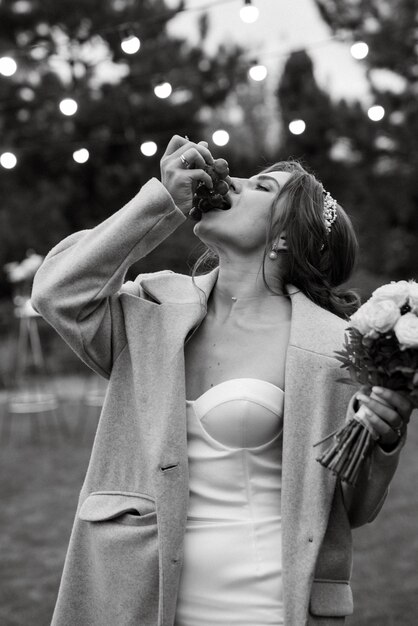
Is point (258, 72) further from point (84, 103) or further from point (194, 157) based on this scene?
point (84, 103)

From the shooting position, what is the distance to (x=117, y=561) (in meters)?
1.96

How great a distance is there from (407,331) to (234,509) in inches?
25.0

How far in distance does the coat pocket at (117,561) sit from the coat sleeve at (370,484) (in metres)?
0.49

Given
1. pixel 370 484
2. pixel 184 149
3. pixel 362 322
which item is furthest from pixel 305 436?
pixel 184 149

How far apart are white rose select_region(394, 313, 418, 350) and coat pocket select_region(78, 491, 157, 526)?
727mm

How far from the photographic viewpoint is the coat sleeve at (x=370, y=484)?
184cm

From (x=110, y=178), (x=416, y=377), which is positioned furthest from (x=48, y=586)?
(x=110, y=178)

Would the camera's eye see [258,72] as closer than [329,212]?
No

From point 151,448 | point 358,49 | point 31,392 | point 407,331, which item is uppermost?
point 358,49

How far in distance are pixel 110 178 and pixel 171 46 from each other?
97.6 inches

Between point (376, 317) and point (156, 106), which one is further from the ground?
point (156, 106)

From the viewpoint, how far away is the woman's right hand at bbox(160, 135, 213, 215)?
6.90 feet

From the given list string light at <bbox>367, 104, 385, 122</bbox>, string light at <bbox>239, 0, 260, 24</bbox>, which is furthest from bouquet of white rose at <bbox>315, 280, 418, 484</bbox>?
string light at <bbox>239, 0, 260, 24</bbox>

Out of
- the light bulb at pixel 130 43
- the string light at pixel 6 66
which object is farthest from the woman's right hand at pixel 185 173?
the string light at pixel 6 66
